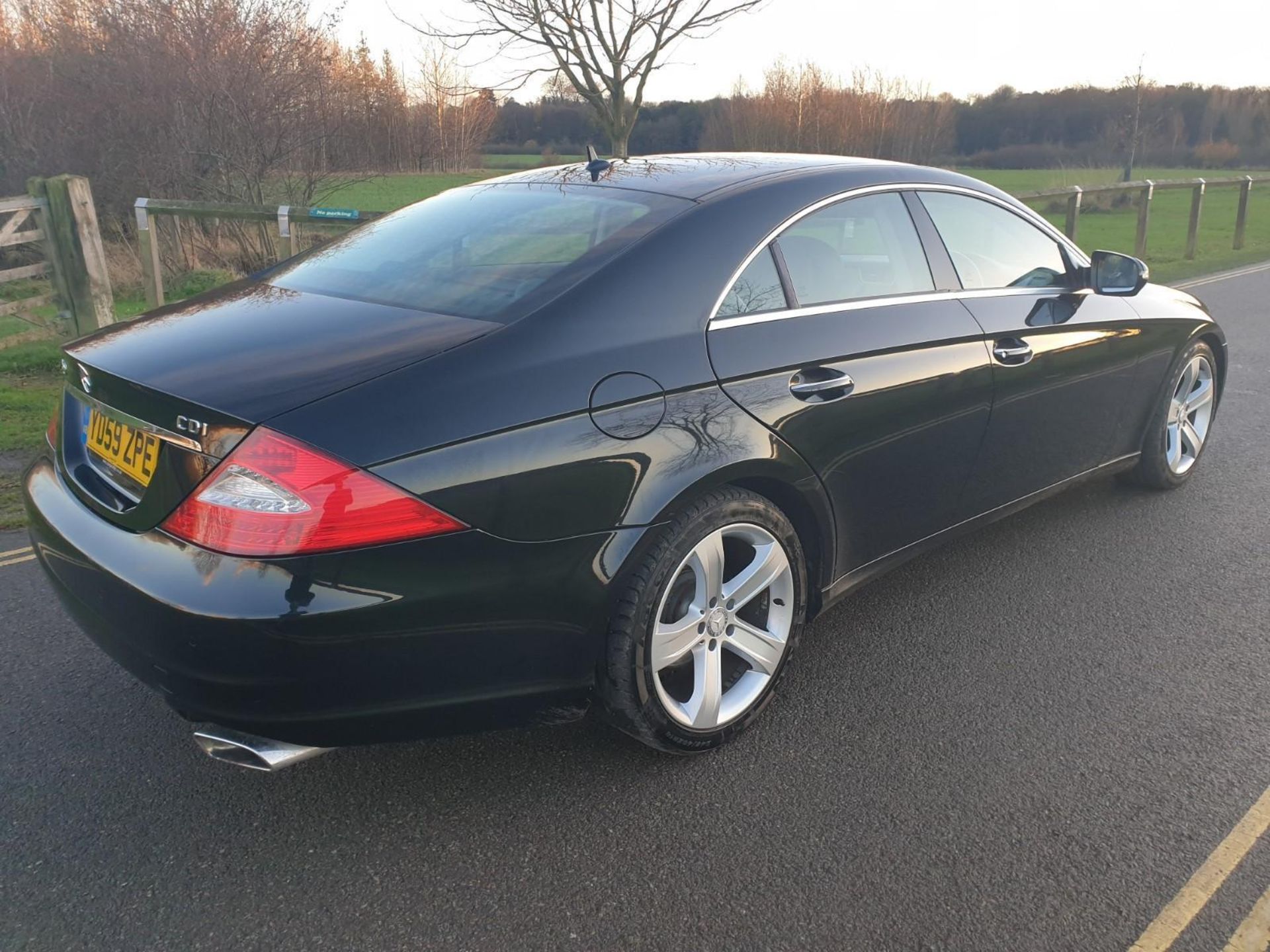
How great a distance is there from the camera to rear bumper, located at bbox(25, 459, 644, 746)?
6.54 ft

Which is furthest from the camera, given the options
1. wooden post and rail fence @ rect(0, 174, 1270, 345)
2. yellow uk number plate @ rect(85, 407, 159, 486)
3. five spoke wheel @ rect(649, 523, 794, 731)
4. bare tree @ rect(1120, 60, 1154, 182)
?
bare tree @ rect(1120, 60, 1154, 182)

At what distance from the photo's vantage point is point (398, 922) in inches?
82.2

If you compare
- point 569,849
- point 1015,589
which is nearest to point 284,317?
point 569,849

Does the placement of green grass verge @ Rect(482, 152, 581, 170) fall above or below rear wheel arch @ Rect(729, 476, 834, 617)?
above

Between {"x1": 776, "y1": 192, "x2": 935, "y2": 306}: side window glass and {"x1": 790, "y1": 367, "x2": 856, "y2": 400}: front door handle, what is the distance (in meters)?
0.22

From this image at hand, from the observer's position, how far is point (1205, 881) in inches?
87.8

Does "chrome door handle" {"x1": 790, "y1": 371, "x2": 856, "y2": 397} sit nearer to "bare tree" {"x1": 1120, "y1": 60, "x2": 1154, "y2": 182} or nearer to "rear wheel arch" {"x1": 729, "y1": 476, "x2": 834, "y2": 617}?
"rear wheel arch" {"x1": 729, "y1": 476, "x2": 834, "y2": 617}

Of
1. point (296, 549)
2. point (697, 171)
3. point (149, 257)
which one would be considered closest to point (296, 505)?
point (296, 549)

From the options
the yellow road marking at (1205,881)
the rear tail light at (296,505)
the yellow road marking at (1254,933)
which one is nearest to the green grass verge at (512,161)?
the rear tail light at (296,505)

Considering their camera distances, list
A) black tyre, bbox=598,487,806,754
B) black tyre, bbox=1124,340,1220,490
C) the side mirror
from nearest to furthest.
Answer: black tyre, bbox=598,487,806,754 → the side mirror → black tyre, bbox=1124,340,1220,490

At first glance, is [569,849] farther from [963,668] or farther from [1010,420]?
[1010,420]

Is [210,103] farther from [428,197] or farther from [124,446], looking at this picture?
[124,446]

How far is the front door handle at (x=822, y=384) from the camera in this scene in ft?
9.05

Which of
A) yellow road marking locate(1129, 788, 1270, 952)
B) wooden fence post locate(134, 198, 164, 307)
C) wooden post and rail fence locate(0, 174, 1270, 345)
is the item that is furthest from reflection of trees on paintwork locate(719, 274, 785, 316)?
wooden fence post locate(134, 198, 164, 307)
